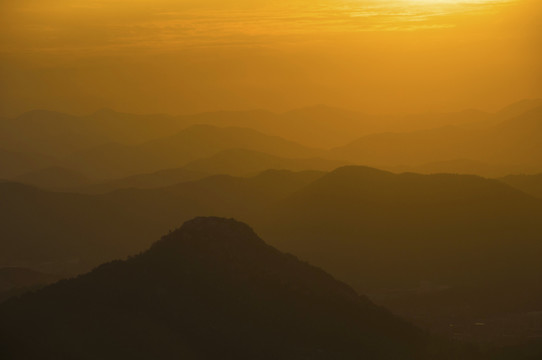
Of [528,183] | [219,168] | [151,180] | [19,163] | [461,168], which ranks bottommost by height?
[528,183]

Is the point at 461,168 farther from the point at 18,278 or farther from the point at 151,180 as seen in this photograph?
the point at 18,278

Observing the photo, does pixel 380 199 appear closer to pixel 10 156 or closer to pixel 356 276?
pixel 356 276

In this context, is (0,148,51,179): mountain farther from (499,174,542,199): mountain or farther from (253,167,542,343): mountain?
(499,174,542,199): mountain

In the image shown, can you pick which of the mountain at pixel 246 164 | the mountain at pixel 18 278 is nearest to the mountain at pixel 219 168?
the mountain at pixel 246 164

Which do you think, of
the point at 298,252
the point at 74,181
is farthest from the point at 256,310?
the point at 74,181

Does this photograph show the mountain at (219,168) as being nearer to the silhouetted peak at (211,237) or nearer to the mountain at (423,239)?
the mountain at (423,239)

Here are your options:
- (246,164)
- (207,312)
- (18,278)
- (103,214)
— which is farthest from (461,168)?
(207,312)
